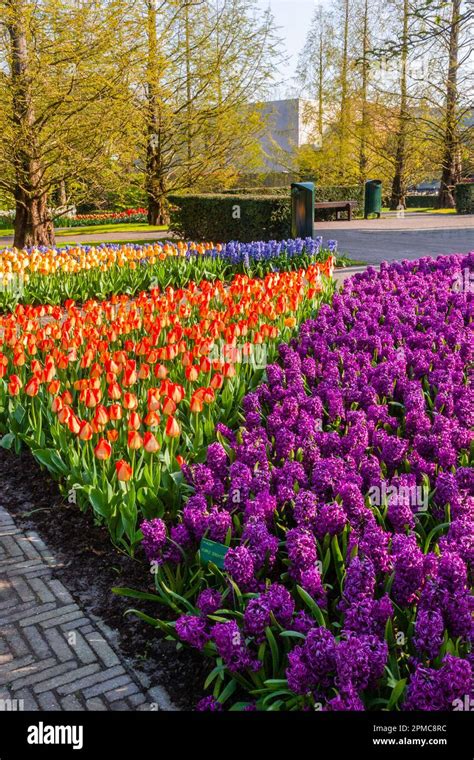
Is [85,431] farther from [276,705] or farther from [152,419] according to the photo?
[276,705]

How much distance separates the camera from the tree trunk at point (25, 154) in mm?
13922

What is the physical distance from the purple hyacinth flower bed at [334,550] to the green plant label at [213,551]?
2 cm

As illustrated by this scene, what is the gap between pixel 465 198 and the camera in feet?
87.0

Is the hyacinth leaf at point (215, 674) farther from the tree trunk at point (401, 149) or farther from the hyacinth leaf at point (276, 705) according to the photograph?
the tree trunk at point (401, 149)

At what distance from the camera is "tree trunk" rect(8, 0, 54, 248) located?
13922 mm

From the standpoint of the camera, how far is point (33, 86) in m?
14.0

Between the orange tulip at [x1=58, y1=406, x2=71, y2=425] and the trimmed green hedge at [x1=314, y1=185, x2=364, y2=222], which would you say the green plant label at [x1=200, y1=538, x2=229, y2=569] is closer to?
the orange tulip at [x1=58, y1=406, x2=71, y2=425]

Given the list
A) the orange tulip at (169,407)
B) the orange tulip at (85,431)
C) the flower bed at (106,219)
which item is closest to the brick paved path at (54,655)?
the orange tulip at (85,431)

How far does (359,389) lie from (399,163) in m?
30.9

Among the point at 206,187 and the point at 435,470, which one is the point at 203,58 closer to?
the point at 206,187

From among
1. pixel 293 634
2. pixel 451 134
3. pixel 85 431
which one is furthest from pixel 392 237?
pixel 293 634

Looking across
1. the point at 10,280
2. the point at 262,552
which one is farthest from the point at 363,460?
the point at 10,280
